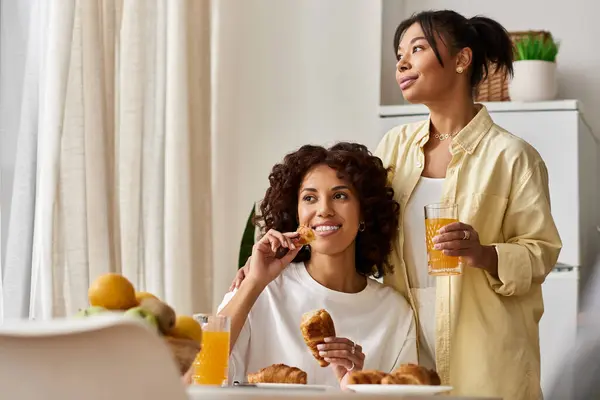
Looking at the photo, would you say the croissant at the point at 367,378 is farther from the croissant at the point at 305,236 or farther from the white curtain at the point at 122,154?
the white curtain at the point at 122,154

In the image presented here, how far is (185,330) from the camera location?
4.41ft

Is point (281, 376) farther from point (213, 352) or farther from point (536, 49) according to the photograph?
point (536, 49)

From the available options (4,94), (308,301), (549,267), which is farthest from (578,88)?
(4,94)

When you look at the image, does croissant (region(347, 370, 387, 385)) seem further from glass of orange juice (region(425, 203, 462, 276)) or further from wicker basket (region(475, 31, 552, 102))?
wicker basket (region(475, 31, 552, 102))

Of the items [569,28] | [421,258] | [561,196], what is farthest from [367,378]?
[569,28]

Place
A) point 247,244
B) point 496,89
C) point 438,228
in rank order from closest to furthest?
1. point 438,228
2. point 247,244
3. point 496,89

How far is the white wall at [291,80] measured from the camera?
3934 mm

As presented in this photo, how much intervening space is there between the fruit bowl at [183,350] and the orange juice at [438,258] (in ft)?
2.92

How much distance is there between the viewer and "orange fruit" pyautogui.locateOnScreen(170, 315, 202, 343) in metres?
1.34

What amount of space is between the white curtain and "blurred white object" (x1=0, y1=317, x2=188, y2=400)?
1559mm

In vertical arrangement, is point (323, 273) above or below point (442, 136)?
below

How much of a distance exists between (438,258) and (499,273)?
22 cm

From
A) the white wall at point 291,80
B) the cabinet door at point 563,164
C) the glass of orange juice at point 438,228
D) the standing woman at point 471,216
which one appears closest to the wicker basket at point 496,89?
the cabinet door at point 563,164

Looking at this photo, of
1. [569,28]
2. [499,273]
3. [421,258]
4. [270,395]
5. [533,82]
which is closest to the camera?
[270,395]
